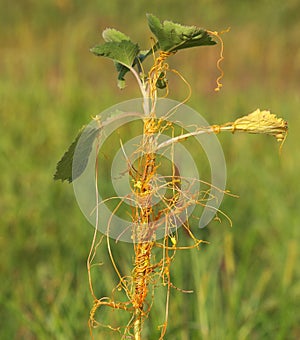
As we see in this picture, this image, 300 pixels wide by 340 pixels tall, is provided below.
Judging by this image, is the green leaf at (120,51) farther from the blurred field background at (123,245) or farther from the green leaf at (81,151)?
the blurred field background at (123,245)

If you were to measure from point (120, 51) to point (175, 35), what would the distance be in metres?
0.05

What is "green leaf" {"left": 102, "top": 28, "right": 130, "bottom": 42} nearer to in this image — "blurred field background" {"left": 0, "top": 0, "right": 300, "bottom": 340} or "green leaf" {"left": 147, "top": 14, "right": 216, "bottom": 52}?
"green leaf" {"left": 147, "top": 14, "right": 216, "bottom": 52}

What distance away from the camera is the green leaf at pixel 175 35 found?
58 centimetres

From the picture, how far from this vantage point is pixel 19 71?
475 centimetres

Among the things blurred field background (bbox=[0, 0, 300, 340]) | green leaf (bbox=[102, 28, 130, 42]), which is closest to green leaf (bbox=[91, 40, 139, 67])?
green leaf (bbox=[102, 28, 130, 42])

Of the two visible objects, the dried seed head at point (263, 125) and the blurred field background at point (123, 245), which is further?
the blurred field background at point (123, 245)

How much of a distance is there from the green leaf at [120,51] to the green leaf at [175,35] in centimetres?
3

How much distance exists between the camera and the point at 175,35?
59 cm

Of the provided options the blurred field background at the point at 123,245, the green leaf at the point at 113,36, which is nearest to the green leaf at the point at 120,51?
the green leaf at the point at 113,36

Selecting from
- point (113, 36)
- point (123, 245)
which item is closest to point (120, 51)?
point (113, 36)

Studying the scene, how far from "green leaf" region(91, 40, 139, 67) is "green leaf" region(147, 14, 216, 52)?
3 cm

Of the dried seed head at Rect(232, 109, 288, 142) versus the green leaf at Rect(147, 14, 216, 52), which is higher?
the green leaf at Rect(147, 14, 216, 52)

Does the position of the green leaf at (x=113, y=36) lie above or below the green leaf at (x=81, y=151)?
above

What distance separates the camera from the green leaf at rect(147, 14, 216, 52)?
579 mm
